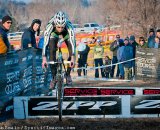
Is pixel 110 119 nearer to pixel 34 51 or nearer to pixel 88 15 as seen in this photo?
pixel 34 51

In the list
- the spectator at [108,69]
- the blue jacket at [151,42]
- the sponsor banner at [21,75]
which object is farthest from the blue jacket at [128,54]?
the sponsor banner at [21,75]

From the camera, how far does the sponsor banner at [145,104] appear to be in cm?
973

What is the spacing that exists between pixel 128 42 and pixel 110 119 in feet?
28.2

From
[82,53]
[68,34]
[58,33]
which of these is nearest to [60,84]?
[68,34]

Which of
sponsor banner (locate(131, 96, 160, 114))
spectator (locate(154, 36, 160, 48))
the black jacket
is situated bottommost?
sponsor banner (locate(131, 96, 160, 114))

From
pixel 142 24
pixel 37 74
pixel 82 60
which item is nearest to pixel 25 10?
pixel 142 24

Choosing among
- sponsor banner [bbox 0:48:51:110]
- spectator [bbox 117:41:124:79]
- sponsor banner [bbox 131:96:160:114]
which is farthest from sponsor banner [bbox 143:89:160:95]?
spectator [bbox 117:41:124:79]

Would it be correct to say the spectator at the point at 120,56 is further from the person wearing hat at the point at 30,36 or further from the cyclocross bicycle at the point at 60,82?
the cyclocross bicycle at the point at 60,82

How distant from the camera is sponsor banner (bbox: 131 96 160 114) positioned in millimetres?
9734

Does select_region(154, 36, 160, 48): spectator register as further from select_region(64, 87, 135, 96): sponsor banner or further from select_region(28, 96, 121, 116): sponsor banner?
select_region(28, 96, 121, 116): sponsor banner

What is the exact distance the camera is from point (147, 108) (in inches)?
385

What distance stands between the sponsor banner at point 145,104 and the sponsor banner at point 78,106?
1.08 feet

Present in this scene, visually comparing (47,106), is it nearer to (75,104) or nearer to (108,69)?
(75,104)

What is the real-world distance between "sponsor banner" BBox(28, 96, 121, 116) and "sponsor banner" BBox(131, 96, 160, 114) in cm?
33
